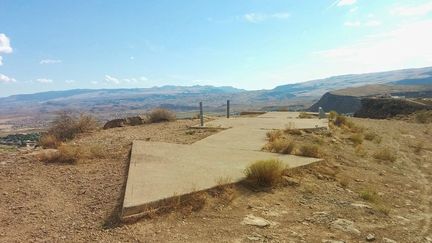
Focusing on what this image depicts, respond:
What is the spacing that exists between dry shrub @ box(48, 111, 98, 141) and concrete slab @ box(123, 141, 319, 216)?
4.00 meters

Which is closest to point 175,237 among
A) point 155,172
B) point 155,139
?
point 155,172

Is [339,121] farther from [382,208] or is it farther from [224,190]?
[224,190]

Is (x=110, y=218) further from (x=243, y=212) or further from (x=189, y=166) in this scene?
(x=189, y=166)

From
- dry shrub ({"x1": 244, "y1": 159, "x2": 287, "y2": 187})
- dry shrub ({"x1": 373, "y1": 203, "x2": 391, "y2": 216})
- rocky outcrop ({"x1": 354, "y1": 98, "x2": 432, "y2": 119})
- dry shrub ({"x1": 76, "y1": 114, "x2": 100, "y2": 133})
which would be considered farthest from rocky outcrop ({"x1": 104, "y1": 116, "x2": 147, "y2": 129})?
rocky outcrop ({"x1": 354, "y1": 98, "x2": 432, "y2": 119})

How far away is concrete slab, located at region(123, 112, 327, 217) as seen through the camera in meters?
6.38

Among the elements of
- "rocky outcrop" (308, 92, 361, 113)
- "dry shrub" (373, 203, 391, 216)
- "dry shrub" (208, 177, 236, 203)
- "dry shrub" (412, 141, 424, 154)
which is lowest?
"rocky outcrop" (308, 92, 361, 113)

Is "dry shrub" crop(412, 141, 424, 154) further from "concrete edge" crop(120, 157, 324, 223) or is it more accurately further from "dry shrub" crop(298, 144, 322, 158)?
"concrete edge" crop(120, 157, 324, 223)

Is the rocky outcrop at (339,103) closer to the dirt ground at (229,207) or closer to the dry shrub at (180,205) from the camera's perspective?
the dirt ground at (229,207)

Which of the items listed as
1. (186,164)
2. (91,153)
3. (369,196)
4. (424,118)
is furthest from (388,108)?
(91,153)

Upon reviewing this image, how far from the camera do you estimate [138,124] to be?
17312 mm

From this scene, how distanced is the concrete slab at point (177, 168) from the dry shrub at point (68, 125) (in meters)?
4.00

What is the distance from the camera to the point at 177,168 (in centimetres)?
816

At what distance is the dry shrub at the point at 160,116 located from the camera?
18.0 meters

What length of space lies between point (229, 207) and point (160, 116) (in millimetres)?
12218
